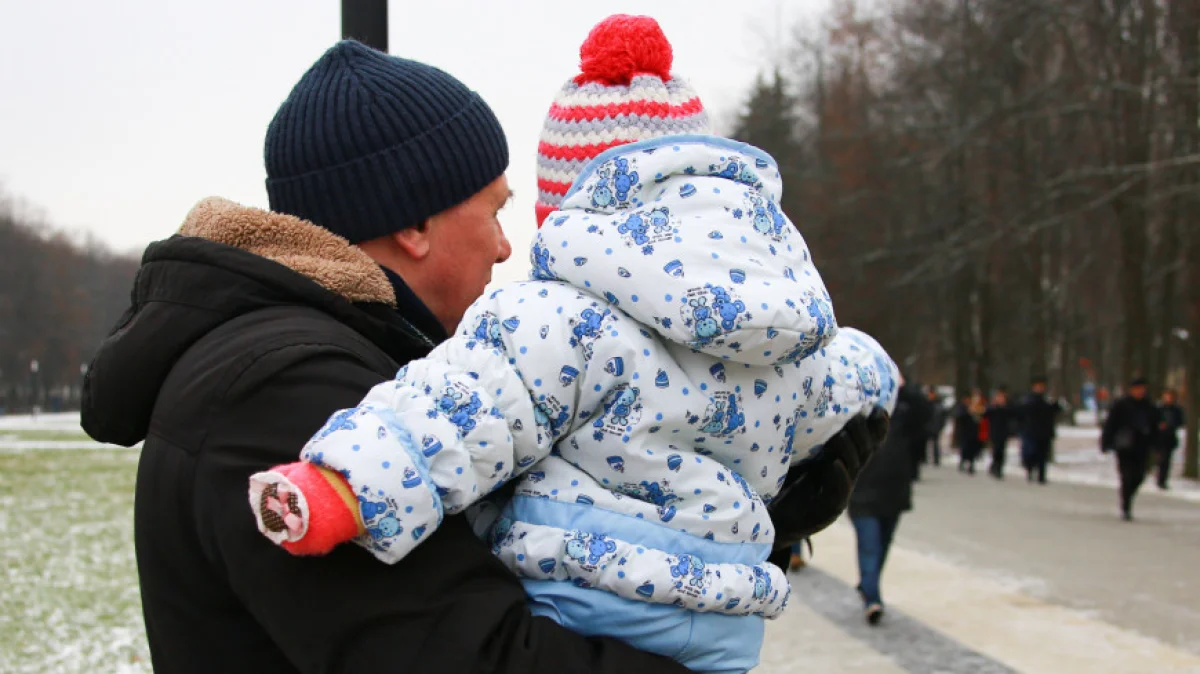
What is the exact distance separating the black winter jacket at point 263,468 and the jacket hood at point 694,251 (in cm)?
30

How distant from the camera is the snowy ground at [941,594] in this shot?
776cm

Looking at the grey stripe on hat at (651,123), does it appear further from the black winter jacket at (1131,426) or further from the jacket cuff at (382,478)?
the black winter jacket at (1131,426)

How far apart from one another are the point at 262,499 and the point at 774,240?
0.80m

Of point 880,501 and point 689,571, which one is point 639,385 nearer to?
point 689,571

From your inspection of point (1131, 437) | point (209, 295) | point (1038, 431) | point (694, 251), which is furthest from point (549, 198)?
point (1038, 431)

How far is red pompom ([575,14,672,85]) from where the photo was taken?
202 cm

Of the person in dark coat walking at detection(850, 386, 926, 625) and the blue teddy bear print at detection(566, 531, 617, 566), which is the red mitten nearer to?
the blue teddy bear print at detection(566, 531, 617, 566)

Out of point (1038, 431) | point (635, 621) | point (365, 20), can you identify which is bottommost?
point (1038, 431)

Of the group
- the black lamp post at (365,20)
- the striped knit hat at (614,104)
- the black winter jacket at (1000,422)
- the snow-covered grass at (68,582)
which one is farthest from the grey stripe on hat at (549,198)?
the black winter jacket at (1000,422)

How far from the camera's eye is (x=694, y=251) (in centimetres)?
167

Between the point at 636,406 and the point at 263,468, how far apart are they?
19.3 inches

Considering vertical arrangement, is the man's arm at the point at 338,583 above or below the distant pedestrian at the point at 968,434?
above

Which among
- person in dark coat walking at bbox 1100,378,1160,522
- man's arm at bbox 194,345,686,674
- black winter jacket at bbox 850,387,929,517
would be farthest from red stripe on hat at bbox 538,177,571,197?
person in dark coat walking at bbox 1100,378,1160,522

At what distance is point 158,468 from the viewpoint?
1522mm
